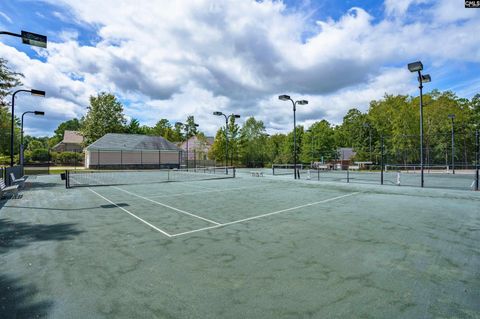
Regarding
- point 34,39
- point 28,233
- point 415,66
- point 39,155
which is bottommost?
point 28,233

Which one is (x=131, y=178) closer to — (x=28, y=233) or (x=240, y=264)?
(x=28, y=233)

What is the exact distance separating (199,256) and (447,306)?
3885 mm

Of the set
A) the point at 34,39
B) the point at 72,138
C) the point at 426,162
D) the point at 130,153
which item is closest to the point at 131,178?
the point at 34,39

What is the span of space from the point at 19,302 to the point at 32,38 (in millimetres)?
8520

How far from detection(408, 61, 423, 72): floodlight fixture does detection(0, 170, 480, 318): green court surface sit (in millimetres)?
9142

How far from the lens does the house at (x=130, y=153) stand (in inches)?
1738

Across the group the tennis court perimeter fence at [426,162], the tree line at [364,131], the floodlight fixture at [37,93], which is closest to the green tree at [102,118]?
the tree line at [364,131]

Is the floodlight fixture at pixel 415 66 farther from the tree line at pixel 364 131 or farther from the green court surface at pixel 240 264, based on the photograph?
the tree line at pixel 364 131

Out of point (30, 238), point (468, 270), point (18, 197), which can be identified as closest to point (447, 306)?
point (468, 270)

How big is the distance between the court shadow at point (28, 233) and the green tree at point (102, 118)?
55755 millimetres

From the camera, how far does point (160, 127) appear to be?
88.9 m

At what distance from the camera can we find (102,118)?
191ft

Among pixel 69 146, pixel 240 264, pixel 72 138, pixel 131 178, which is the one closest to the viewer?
pixel 240 264

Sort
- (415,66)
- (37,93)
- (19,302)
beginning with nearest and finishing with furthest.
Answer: (19,302), (37,93), (415,66)
